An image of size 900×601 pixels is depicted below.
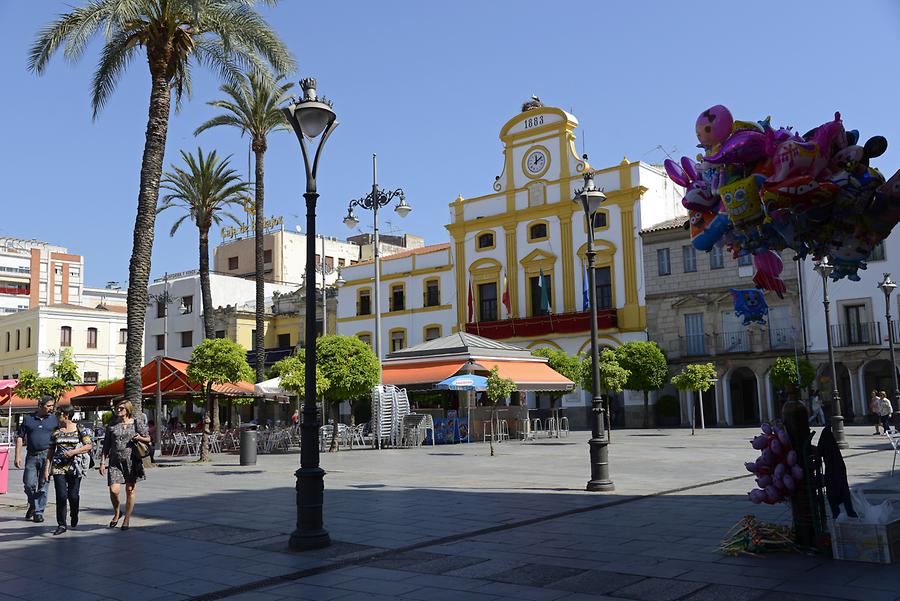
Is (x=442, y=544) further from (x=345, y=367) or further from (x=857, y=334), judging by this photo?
(x=857, y=334)

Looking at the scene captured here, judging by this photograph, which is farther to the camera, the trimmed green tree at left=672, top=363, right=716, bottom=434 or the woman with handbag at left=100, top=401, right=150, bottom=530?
the trimmed green tree at left=672, top=363, right=716, bottom=434

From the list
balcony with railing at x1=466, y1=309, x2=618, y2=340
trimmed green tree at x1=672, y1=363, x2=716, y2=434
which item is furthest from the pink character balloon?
balcony with railing at x1=466, y1=309, x2=618, y2=340

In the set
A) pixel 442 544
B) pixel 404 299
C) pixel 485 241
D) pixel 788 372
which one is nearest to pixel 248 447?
pixel 442 544

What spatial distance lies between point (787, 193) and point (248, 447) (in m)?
16.2

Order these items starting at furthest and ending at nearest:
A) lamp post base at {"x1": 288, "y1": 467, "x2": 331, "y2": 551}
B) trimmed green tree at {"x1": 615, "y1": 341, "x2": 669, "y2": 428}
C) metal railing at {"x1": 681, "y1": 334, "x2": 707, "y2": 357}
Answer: metal railing at {"x1": 681, "y1": 334, "x2": 707, "y2": 357}
trimmed green tree at {"x1": 615, "y1": 341, "x2": 669, "y2": 428}
lamp post base at {"x1": 288, "y1": 467, "x2": 331, "y2": 551}

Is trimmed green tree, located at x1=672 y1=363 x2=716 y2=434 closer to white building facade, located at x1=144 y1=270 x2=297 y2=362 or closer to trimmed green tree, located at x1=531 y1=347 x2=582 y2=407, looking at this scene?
trimmed green tree, located at x1=531 y1=347 x2=582 y2=407

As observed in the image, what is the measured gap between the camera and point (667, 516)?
10109mm

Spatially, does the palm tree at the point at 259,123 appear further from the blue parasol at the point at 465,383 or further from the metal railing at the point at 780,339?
the metal railing at the point at 780,339

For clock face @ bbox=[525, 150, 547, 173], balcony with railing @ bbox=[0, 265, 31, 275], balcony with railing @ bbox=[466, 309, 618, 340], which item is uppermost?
balcony with railing @ bbox=[0, 265, 31, 275]

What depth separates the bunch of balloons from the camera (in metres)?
7.09

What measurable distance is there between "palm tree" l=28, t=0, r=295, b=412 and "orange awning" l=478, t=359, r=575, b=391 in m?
12.1

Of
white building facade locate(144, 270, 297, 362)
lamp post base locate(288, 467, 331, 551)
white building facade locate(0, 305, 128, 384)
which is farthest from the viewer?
white building facade locate(0, 305, 128, 384)

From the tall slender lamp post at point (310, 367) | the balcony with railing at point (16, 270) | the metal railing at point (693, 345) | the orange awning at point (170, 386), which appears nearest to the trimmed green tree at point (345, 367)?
the orange awning at point (170, 386)

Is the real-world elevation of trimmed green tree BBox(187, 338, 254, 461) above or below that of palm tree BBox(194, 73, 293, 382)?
below
